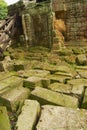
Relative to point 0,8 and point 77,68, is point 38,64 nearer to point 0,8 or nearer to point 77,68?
point 77,68

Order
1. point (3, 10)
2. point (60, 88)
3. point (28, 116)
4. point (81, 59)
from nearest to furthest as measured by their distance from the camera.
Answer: point (28, 116), point (60, 88), point (81, 59), point (3, 10)

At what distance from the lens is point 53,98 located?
4.04 metres

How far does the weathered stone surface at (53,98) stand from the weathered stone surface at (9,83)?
0.80 meters

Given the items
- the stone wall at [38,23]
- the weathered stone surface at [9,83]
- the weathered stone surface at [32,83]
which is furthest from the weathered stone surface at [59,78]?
the stone wall at [38,23]

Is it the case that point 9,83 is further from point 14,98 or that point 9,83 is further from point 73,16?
point 73,16

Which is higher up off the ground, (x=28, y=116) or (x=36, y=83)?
(x=28, y=116)

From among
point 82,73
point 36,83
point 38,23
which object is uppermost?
point 38,23

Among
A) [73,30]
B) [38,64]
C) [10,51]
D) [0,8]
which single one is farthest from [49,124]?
[0,8]

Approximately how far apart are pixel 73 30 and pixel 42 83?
3700mm

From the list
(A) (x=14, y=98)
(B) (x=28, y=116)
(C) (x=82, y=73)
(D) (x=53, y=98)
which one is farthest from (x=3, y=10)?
(B) (x=28, y=116)

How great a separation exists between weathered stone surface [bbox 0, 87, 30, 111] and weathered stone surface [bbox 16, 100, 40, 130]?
1.76 feet

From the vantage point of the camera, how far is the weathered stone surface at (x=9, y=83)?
4725 millimetres

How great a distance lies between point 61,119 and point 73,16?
564cm

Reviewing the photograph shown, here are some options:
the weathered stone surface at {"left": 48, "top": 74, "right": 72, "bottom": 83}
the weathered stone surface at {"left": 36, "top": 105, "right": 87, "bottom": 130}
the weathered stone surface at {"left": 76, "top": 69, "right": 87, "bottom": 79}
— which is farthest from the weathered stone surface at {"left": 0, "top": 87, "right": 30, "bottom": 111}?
the weathered stone surface at {"left": 76, "top": 69, "right": 87, "bottom": 79}
